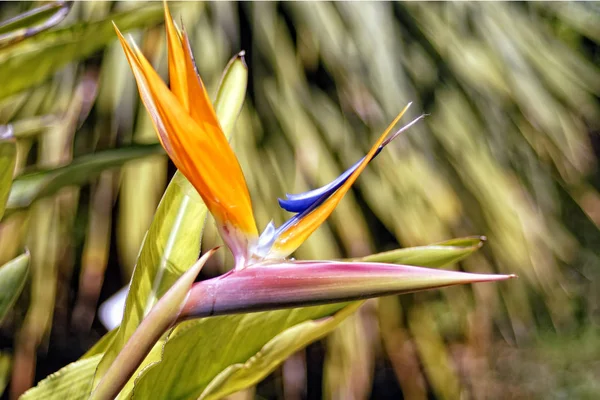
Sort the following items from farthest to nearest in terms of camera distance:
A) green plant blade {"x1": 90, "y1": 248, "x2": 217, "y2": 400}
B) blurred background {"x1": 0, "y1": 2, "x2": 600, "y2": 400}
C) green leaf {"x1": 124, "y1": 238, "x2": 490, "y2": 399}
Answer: blurred background {"x1": 0, "y1": 2, "x2": 600, "y2": 400}, green leaf {"x1": 124, "y1": 238, "x2": 490, "y2": 399}, green plant blade {"x1": 90, "y1": 248, "x2": 217, "y2": 400}

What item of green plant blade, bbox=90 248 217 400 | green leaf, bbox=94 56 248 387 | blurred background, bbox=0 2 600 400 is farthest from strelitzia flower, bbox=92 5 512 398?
blurred background, bbox=0 2 600 400

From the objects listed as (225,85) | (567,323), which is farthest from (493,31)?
(225,85)

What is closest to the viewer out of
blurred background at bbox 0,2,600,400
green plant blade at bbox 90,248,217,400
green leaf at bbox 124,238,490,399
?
green plant blade at bbox 90,248,217,400

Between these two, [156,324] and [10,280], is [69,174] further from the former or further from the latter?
[156,324]

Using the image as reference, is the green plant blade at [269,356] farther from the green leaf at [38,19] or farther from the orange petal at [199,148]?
the green leaf at [38,19]

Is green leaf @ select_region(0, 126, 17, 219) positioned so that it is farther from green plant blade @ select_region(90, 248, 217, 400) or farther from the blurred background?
the blurred background

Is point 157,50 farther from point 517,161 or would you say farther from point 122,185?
point 517,161

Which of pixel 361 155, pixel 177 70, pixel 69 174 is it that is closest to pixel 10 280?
pixel 69 174
